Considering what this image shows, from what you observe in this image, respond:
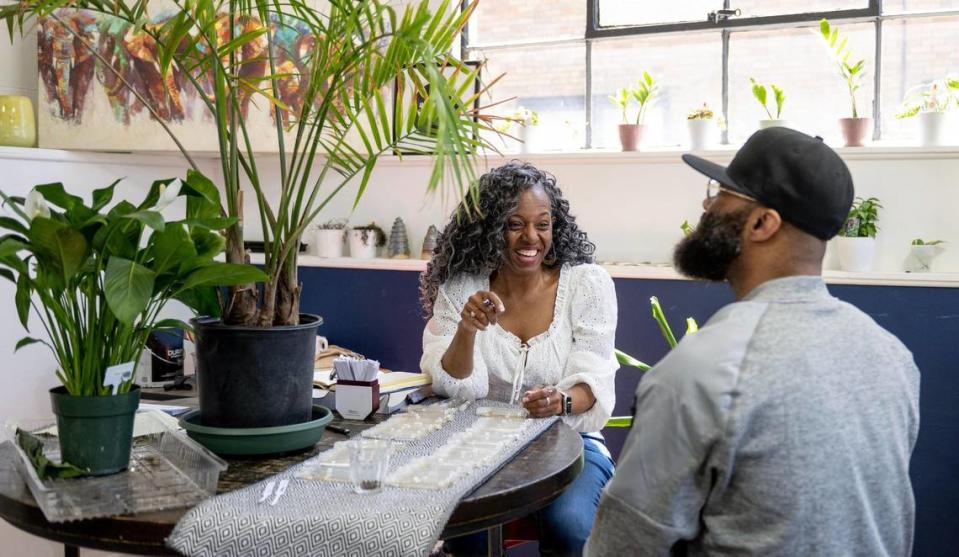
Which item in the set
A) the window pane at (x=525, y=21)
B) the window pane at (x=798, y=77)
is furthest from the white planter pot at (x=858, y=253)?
the window pane at (x=525, y=21)

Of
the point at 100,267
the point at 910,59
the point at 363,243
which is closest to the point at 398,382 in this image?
the point at 100,267

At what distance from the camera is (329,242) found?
425 cm

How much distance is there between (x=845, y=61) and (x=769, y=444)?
102 inches

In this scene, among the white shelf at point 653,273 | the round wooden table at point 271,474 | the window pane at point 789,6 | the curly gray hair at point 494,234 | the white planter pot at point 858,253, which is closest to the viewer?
the round wooden table at point 271,474

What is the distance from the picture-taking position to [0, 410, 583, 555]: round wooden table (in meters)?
1.57

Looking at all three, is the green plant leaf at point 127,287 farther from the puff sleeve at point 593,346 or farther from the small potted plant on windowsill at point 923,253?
the small potted plant on windowsill at point 923,253

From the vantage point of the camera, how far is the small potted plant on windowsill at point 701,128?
145 inches

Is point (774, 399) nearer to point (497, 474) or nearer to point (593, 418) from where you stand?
point (497, 474)

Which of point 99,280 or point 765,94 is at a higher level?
point 765,94

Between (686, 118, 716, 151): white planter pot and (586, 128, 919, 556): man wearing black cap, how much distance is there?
2.29 meters

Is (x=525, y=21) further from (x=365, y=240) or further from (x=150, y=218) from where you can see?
(x=150, y=218)

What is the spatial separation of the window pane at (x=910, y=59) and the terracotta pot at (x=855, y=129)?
0.15 meters

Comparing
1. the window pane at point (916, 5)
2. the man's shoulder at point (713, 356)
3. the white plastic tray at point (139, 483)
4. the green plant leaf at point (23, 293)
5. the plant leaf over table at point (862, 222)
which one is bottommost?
the white plastic tray at point (139, 483)

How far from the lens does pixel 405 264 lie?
13.4 ft
